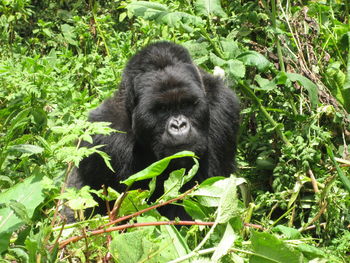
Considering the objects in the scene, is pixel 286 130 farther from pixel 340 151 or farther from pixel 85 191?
pixel 85 191

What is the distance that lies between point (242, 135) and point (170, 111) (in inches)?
48.1

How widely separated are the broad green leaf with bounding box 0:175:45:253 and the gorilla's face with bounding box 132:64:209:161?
1.69 m

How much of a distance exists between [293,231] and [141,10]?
7.20 ft

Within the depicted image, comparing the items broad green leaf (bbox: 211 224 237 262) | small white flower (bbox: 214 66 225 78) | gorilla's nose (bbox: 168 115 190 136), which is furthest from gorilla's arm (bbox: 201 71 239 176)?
broad green leaf (bbox: 211 224 237 262)

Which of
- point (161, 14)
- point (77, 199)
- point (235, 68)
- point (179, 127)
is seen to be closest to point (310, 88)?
point (235, 68)

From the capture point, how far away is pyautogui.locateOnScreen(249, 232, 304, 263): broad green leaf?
2250 millimetres

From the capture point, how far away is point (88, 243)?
2256 millimetres

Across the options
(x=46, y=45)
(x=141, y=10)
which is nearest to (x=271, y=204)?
(x=141, y=10)

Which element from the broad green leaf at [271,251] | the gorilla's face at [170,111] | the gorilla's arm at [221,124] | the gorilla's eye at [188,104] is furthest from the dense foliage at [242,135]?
the gorilla's eye at [188,104]

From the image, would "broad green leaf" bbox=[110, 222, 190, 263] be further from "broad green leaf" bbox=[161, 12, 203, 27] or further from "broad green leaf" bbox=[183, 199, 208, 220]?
"broad green leaf" bbox=[161, 12, 203, 27]

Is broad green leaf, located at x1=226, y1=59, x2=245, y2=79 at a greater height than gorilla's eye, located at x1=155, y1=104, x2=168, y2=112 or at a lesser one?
greater

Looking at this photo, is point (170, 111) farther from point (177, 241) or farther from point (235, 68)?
point (177, 241)

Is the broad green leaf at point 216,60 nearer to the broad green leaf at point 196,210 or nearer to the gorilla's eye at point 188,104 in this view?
the gorilla's eye at point 188,104

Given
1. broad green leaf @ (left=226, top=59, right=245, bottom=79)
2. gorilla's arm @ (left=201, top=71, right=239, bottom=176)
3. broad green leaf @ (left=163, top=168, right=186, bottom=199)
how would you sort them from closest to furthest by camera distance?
broad green leaf @ (left=163, top=168, right=186, bottom=199) < broad green leaf @ (left=226, top=59, right=245, bottom=79) < gorilla's arm @ (left=201, top=71, right=239, bottom=176)
